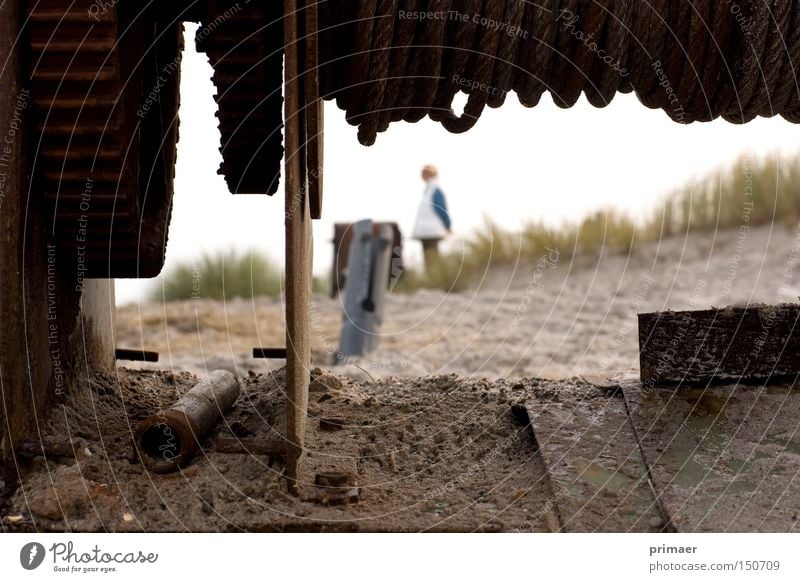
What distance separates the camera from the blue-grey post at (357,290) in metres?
7.07

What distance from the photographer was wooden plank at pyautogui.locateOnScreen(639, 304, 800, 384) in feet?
10.5

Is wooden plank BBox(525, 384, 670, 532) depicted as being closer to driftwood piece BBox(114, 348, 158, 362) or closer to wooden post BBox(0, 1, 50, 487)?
driftwood piece BBox(114, 348, 158, 362)

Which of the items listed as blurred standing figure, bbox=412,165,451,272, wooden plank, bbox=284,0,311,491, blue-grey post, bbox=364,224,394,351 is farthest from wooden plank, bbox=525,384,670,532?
blurred standing figure, bbox=412,165,451,272

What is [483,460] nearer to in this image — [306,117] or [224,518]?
[224,518]

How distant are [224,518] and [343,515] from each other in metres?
0.28

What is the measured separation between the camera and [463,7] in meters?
3.12

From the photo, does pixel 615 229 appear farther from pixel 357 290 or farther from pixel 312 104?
pixel 312 104

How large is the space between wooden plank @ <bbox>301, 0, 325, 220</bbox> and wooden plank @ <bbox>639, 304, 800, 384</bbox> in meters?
0.98

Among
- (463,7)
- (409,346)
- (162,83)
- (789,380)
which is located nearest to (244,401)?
(162,83)

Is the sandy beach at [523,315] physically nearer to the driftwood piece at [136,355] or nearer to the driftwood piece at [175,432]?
the driftwood piece at [136,355]

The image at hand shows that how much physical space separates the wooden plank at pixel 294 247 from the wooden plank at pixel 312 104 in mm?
21

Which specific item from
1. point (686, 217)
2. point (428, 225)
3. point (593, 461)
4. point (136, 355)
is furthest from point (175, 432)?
point (686, 217)

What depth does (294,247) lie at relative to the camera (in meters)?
2.76
